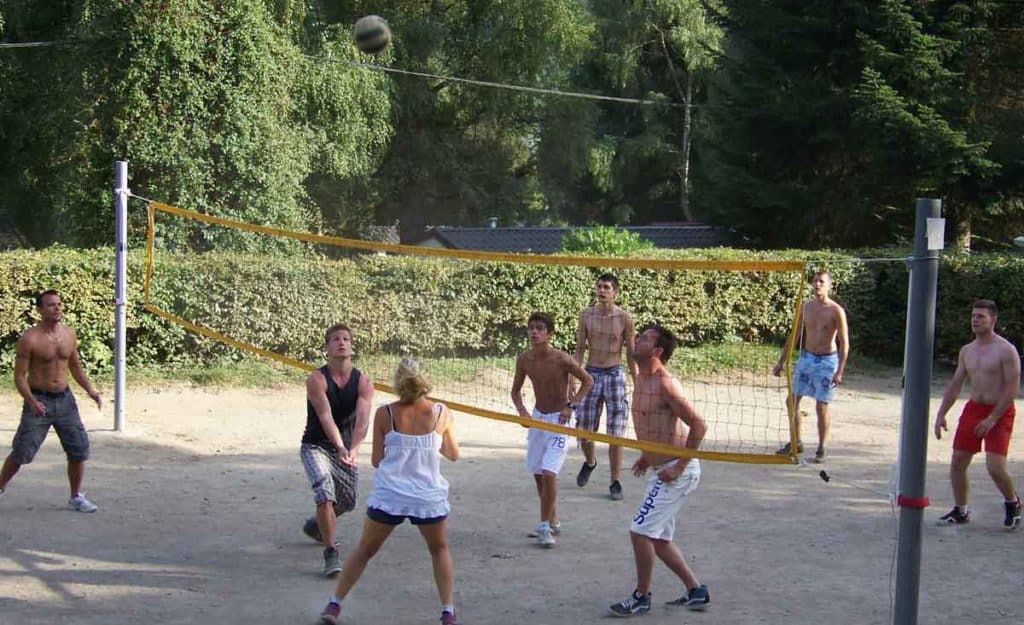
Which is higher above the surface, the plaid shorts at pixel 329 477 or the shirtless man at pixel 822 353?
the shirtless man at pixel 822 353

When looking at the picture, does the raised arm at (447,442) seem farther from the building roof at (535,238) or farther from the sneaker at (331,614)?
the building roof at (535,238)

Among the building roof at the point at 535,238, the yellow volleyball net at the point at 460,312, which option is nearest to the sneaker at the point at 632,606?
the yellow volleyball net at the point at 460,312

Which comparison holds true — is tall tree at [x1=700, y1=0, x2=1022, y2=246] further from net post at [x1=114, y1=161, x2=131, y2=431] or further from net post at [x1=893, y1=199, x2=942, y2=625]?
net post at [x1=893, y1=199, x2=942, y2=625]

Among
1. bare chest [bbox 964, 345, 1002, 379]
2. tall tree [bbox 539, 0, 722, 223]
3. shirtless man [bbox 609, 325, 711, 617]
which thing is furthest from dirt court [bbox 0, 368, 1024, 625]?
tall tree [bbox 539, 0, 722, 223]

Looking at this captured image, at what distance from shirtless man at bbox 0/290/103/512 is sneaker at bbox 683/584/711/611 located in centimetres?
477

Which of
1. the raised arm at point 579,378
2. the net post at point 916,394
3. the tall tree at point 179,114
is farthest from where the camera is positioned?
the tall tree at point 179,114

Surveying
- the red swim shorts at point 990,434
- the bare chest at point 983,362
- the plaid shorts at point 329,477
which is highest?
the bare chest at point 983,362

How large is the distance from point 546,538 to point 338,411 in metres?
1.87

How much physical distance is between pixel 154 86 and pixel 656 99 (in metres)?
26.7

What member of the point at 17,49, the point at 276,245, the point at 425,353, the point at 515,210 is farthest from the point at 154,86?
the point at 515,210

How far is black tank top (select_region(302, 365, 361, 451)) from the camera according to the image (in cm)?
728

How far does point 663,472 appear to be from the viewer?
261 inches

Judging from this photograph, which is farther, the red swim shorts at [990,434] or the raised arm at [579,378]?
the red swim shorts at [990,434]

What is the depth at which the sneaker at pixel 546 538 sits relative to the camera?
8.09 metres
